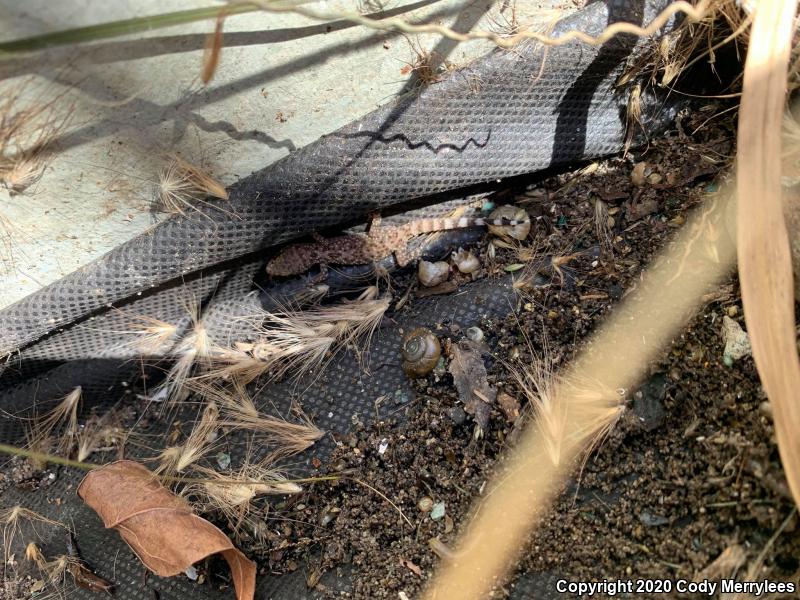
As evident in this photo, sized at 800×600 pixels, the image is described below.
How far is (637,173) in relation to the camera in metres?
2.57

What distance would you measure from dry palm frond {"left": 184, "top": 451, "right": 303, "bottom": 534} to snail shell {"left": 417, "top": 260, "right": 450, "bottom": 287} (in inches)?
42.0

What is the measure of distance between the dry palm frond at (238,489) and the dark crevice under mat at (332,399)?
10 centimetres

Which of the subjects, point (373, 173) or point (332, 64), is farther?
point (373, 173)

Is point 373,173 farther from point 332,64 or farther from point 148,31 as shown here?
point 148,31

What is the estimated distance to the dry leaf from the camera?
7.20ft

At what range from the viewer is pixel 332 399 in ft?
8.45

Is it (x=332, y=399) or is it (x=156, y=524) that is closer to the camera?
(x=156, y=524)

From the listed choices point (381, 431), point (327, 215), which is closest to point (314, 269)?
point (327, 215)

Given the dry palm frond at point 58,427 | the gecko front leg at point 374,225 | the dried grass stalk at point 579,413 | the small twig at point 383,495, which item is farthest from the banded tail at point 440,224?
the dry palm frond at point 58,427

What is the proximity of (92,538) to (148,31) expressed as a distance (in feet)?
7.09

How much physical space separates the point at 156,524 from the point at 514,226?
1950mm

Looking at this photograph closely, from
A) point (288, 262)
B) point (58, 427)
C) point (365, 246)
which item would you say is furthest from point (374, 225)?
point (58, 427)

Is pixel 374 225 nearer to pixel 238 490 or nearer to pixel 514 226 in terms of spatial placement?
pixel 514 226

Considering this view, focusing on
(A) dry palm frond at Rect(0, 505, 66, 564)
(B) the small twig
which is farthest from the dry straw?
(B) the small twig
